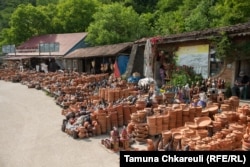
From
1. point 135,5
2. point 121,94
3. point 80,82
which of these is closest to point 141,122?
point 121,94

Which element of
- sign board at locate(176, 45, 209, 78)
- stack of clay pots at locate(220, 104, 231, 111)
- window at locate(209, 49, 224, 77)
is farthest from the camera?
sign board at locate(176, 45, 209, 78)

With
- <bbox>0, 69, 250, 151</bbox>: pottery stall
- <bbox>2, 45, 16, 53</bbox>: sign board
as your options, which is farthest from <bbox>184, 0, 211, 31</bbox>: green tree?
<bbox>2, 45, 16, 53</bbox>: sign board

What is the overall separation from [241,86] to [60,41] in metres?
26.4

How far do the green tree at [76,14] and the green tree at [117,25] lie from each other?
1310 centimetres

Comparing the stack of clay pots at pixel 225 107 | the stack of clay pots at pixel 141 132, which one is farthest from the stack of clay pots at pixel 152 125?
the stack of clay pots at pixel 225 107

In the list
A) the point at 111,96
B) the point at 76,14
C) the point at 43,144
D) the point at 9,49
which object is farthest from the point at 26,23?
the point at 43,144

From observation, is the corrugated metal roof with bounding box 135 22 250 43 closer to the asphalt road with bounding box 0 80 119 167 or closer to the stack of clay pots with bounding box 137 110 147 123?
the stack of clay pots with bounding box 137 110 147 123

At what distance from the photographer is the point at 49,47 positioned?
34.4 metres

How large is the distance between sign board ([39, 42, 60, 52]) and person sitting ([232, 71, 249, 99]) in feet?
76.6

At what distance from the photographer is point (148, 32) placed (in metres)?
29.6

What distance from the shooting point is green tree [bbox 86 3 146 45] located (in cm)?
2739

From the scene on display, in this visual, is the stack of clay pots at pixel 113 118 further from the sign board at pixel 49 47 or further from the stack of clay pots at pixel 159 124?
the sign board at pixel 49 47

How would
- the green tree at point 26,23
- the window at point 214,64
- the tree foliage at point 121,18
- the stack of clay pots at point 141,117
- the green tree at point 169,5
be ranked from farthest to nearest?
1. the green tree at point 26,23
2. the green tree at point 169,5
3. the tree foliage at point 121,18
4. the window at point 214,64
5. the stack of clay pots at point 141,117

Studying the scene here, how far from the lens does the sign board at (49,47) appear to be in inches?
1314
